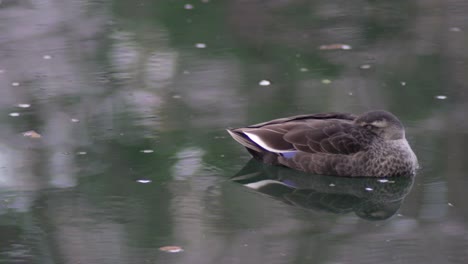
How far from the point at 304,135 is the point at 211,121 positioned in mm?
1180

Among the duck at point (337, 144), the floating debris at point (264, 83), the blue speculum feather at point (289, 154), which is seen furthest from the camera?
the floating debris at point (264, 83)

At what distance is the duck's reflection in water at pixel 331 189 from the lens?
6.81m

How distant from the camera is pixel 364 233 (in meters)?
6.34

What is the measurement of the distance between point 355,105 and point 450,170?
1.59 metres

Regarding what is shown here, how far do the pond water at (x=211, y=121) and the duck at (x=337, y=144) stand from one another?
103 millimetres

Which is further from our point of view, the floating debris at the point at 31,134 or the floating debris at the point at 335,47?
the floating debris at the point at 335,47

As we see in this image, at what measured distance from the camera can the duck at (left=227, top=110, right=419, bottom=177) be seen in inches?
287

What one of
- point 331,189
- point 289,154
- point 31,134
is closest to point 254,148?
point 289,154

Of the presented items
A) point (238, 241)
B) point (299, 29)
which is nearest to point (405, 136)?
point (238, 241)

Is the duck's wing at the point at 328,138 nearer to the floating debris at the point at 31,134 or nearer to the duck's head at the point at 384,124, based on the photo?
the duck's head at the point at 384,124

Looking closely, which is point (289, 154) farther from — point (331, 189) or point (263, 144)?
point (331, 189)

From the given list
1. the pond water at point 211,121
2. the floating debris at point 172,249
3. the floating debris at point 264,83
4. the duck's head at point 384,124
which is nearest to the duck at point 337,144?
the duck's head at point 384,124

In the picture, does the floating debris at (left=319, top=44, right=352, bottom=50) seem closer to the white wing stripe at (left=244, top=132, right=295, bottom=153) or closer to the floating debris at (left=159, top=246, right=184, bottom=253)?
the white wing stripe at (left=244, top=132, right=295, bottom=153)

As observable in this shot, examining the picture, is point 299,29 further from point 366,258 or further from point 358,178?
point 366,258
